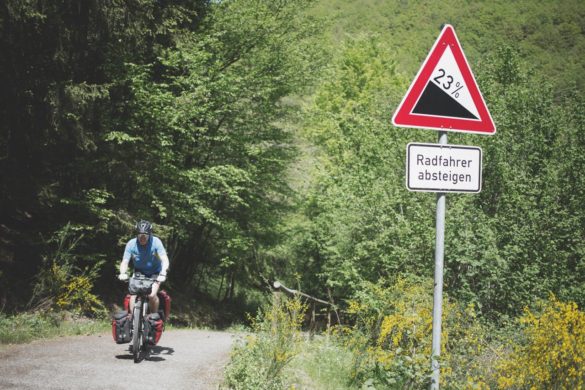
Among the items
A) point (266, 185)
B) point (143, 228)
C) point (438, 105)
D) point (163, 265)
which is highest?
point (266, 185)

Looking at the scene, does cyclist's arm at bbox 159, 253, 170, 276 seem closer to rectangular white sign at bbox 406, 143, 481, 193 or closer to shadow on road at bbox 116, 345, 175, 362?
shadow on road at bbox 116, 345, 175, 362

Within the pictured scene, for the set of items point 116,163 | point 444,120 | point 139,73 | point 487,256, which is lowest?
point 487,256

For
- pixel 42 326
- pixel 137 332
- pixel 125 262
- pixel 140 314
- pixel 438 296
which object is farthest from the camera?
pixel 42 326

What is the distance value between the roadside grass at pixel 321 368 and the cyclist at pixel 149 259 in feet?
7.14

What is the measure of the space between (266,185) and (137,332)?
1294 centimetres

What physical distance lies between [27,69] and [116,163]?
3491 millimetres

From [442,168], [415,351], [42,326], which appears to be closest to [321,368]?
[415,351]

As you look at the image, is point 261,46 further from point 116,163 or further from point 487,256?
point 487,256

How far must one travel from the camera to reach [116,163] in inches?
549

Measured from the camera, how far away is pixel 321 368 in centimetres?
683

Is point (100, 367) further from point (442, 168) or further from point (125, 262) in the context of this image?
point (442, 168)

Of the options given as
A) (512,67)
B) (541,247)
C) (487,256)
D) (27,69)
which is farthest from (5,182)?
(512,67)

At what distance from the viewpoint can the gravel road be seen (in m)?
5.65

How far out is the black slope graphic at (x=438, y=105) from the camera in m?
4.10
